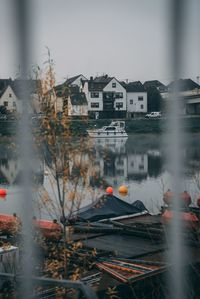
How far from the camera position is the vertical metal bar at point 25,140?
774mm

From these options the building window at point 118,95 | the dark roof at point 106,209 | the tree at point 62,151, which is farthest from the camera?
the building window at point 118,95

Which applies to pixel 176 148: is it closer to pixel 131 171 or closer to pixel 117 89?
pixel 131 171

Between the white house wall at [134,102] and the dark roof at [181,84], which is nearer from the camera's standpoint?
the dark roof at [181,84]

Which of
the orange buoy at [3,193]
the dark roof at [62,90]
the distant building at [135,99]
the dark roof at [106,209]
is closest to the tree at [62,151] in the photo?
the dark roof at [62,90]

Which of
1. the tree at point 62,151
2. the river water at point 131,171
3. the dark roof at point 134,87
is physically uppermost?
the dark roof at point 134,87

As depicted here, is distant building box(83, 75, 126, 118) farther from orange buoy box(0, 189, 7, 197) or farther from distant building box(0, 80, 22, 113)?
distant building box(0, 80, 22, 113)

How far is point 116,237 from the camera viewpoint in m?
6.56

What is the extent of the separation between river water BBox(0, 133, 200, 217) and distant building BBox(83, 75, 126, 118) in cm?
328

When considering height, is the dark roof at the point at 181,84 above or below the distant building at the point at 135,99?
below

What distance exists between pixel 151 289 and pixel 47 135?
5.89ft

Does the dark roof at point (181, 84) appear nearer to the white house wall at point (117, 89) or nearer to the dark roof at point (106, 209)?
the dark roof at point (106, 209)

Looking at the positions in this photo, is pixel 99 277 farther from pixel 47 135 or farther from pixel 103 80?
pixel 103 80

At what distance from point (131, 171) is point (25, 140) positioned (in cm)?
1783

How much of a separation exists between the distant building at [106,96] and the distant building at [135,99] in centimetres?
41
